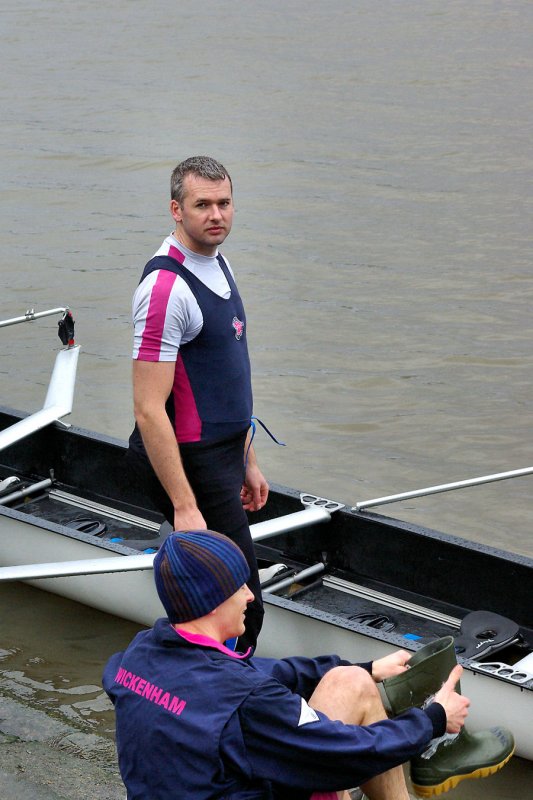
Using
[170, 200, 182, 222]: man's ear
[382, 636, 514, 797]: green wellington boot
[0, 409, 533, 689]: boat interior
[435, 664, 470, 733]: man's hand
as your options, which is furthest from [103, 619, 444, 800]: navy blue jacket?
[0, 409, 533, 689]: boat interior

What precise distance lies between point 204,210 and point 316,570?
2.20 metres

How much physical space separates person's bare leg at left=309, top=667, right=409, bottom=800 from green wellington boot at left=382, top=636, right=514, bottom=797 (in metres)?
0.08

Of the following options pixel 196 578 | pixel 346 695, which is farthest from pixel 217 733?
pixel 346 695

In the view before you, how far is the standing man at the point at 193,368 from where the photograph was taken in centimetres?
358

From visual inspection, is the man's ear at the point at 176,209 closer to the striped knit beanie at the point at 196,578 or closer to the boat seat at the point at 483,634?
the striped knit beanie at the point at 196,578

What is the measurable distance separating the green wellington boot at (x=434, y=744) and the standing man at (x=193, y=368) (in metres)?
0.85

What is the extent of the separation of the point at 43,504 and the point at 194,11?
56.9ft

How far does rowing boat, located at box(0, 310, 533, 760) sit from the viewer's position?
438 centimetres

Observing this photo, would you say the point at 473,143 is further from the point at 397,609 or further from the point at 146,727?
the point at 146,727

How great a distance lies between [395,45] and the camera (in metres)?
19.0

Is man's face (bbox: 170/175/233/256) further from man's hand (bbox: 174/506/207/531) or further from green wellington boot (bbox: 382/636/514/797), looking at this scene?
green wellington boot (bbox: 382/636/514/797)

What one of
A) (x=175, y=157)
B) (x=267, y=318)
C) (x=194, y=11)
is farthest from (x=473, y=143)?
(x=194, y=11)

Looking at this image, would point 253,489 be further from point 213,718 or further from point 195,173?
point 213,718

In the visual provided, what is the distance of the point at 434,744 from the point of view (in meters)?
3.09
